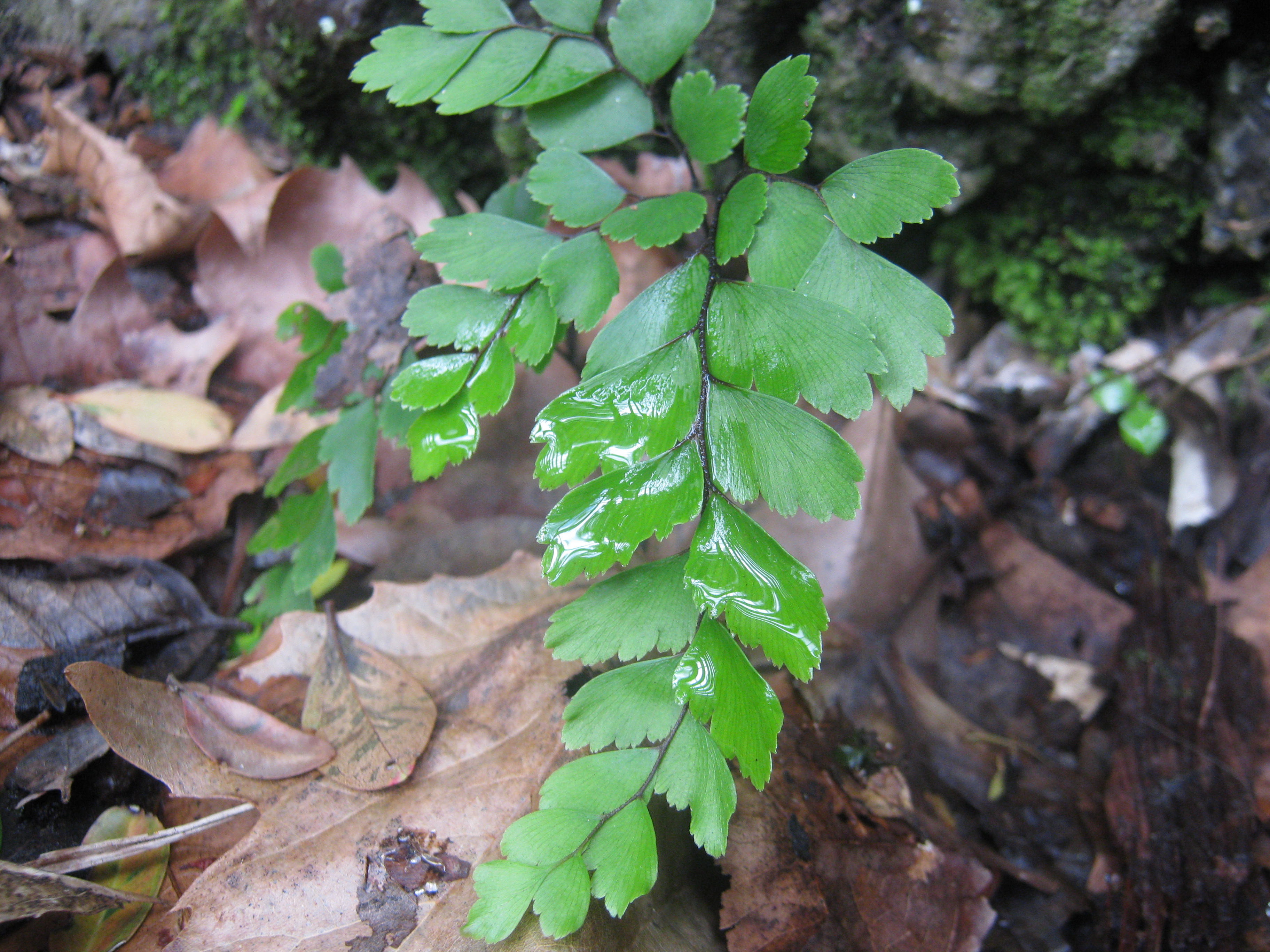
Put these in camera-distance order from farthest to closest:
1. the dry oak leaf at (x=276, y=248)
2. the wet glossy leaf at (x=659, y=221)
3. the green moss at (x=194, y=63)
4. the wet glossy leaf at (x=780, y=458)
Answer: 1. the green moss at (x=194, y=63)
2. the dry oak leaf at (x=276, y=248)
3. the wet glossy leaf at (x=659, y=221)
4. the wet glossy leaf at (x=780, y=458)

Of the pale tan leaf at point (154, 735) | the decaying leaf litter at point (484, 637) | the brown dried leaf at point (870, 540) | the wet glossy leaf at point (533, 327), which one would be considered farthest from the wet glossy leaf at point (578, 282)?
the pale tan leaf at point (154, 735)

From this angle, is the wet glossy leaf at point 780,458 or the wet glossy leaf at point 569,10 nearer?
the wet glossy leaf at point 780,458

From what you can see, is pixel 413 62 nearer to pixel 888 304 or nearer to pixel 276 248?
pixel 276 248

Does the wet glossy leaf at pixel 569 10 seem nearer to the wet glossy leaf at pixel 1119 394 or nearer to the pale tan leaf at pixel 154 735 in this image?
the pale tan leaf at pixel 154 735

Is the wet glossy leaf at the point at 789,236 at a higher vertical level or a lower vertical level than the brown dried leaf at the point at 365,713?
higher

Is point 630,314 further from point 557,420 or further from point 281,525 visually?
point 281,525

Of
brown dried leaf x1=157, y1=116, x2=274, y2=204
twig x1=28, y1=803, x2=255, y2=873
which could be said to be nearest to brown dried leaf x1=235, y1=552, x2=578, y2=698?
twig x1=28, y1=803, x2=255, y2=873

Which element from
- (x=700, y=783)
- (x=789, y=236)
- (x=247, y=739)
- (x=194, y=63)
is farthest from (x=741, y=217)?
(x=194, y=63)

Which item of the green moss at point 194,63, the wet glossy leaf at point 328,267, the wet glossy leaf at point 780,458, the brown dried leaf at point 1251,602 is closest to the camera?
the wet glossy leaf at point 780,458
